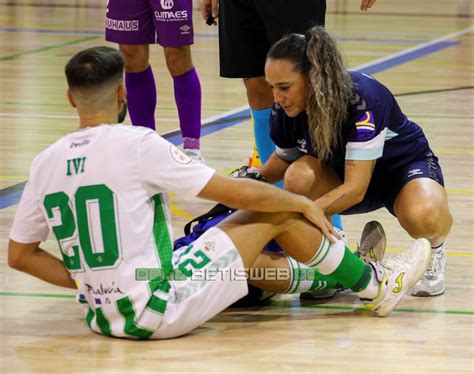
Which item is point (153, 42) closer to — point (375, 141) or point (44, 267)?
point (375, 141)

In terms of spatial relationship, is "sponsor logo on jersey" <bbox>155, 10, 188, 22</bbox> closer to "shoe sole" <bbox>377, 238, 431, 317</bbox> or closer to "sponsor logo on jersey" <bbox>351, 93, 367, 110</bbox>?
"sponsor logo on jersey" <bbox>351, 93, 367, 110</bbox>

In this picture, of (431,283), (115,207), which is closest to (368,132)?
(431,283)

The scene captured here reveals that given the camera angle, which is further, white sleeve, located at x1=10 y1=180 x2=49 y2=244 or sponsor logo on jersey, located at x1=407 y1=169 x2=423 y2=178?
sponsor logo on jersey, located at x1=407 y1=169 x2=423 y2=178

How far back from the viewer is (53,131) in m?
6.53

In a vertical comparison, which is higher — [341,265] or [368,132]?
[368,132]

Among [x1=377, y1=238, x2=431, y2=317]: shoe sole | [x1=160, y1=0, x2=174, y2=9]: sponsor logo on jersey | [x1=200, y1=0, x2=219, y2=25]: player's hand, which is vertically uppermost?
[x1=200, y1=0, x2=219, y2=25]: player's hand

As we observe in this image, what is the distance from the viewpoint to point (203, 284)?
3.08 meters

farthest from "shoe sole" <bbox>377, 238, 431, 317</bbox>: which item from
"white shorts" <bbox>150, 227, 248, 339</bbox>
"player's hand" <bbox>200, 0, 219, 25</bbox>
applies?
"player's hand" <bbox>200, 0, 219, 25</bbox>

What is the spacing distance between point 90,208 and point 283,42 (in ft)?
2.94

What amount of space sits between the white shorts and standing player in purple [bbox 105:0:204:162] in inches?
91.0

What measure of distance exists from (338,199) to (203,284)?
0.61 meters

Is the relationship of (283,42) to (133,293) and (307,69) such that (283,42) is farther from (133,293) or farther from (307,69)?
(133,293)

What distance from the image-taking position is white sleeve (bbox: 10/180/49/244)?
3.03 meters

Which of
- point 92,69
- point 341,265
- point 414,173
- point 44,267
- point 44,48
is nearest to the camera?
point 92,69
